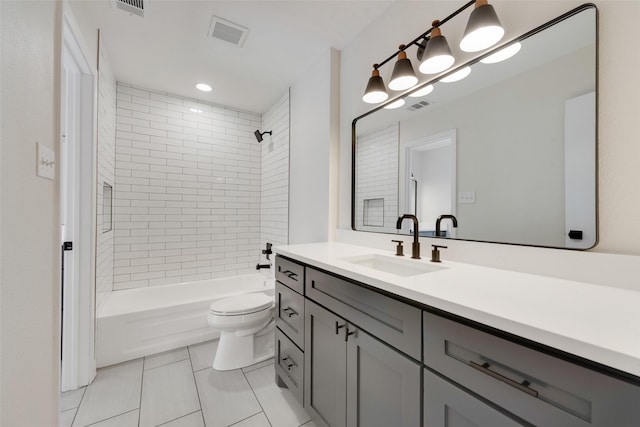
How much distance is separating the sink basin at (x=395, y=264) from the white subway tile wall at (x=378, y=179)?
0.27 m

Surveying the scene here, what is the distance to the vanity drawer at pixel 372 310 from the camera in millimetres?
833

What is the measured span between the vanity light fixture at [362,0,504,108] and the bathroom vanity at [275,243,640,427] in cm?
102

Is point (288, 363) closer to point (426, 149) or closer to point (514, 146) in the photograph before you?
point (426, 149)

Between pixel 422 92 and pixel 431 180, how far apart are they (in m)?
0.54

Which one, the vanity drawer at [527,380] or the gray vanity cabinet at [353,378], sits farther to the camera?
the gray vanity cabinet at [353,378]

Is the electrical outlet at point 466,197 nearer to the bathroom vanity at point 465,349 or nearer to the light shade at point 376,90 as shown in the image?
the bathroom vanity at point 465,349

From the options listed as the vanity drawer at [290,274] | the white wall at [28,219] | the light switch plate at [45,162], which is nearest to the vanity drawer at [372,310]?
the vanity drawer at [290,274]

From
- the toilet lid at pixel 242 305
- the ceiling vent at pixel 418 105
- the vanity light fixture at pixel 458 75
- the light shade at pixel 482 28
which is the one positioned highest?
the light shade at pixel 482 28

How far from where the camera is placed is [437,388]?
0.75 meters

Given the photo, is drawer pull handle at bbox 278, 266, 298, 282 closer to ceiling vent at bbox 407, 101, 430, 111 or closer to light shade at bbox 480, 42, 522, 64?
ceiling vent at bbox 407, 101, 430, 111

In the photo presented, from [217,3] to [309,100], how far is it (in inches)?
39.7

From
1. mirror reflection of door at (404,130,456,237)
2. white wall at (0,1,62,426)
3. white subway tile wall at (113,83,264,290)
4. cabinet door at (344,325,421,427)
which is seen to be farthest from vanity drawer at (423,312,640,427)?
white subway tile wall at (113,83,264,290)

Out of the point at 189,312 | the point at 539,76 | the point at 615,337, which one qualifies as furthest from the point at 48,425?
the point at 539,76

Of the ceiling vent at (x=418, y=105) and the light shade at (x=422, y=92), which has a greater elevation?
the light shade at (x=422, y=92)
